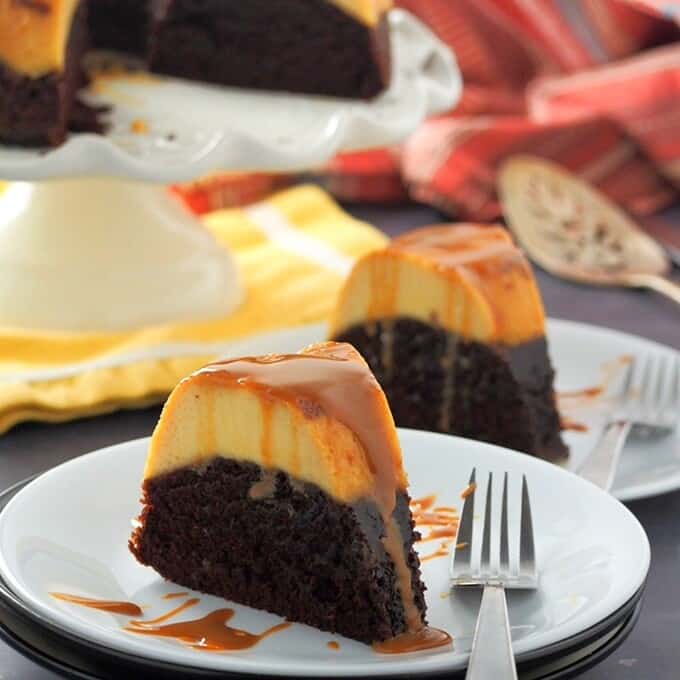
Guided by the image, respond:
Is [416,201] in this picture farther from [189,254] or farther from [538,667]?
[538,667]

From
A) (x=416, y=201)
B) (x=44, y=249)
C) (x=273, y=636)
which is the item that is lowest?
(x=416, y=201)

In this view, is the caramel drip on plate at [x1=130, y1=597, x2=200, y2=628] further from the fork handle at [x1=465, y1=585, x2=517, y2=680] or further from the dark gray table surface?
the fork handle at [x1=465, y1=585, x2=517, y2=680]

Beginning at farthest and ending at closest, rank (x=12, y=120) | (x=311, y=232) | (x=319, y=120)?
(x=311, y=232), (x=319, y=120), (x=12, y=120)

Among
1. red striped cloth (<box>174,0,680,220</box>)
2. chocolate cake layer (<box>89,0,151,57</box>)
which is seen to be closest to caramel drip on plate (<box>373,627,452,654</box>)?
chocolate cake layer (<box>89,0,151,57</box>)

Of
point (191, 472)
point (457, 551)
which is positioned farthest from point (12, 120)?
point (457, 551)

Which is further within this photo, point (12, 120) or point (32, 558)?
point (12, 120)
